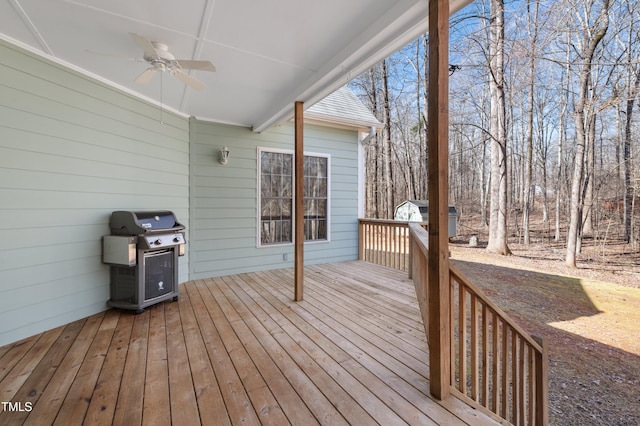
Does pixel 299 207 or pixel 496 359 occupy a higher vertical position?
pixel 299 207

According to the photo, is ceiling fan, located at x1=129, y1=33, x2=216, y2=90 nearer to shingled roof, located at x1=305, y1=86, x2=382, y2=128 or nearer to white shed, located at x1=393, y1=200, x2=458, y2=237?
shingled roof, located at x1=305, y1=86, x2=382, y2=128

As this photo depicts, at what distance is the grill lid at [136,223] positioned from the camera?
10.6 feet

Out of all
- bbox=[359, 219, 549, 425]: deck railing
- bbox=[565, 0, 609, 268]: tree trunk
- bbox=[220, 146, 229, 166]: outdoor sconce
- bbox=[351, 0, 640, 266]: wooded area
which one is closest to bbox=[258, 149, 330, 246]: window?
bbox=[220, 146, 229, 166]: outdoor sconce

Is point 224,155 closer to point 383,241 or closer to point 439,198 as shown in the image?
point 383,241

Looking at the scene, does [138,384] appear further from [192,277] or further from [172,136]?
[172,136]

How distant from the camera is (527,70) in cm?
865

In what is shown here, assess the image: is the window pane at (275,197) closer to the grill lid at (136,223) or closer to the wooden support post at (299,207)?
the wooden support post at (299,207)

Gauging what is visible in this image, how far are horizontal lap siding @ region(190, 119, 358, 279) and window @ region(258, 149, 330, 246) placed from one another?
158mm

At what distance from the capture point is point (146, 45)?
221 centimetres

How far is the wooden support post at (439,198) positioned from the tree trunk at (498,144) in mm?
8073

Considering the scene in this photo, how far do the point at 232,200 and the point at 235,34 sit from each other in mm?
3083

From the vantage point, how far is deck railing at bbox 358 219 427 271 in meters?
5.38

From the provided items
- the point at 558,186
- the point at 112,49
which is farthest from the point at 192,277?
the point at 558,186

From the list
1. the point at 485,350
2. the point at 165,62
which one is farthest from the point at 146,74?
the point at 485,350
